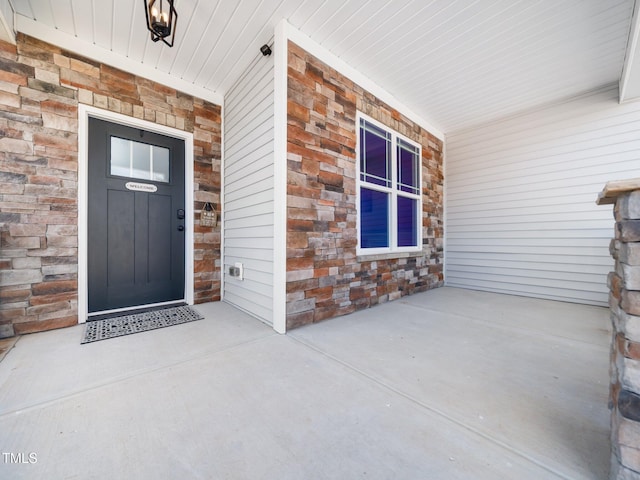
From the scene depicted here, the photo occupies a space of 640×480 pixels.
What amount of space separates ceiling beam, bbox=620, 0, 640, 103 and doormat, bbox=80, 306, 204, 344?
4.88 m

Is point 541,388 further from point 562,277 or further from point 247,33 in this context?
point 247,33

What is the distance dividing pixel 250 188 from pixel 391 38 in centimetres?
216

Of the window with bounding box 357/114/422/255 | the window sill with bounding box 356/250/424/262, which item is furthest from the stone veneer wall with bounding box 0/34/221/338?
the window sill with bounding box 356/250/424/262

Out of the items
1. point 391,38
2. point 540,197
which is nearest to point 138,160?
point 391,38

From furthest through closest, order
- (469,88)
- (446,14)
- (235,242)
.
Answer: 1. (469,88)
2. (235,242)
3. (446,14)

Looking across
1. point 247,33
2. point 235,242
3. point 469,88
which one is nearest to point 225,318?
point 235,242

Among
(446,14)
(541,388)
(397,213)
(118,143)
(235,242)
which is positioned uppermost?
(446,14)

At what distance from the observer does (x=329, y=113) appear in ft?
9.39

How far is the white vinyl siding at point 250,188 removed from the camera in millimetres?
2627

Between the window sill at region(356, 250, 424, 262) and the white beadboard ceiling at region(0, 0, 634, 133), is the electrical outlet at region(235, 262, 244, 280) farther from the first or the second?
the white beadboard ceiling at region(0, 0, 634, 133)

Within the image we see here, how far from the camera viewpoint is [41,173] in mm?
2375

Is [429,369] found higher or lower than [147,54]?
lower

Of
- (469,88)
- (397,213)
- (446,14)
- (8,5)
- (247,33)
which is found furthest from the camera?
(397,213)

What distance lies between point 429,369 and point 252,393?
116 centimetres
